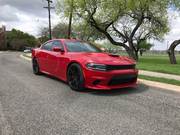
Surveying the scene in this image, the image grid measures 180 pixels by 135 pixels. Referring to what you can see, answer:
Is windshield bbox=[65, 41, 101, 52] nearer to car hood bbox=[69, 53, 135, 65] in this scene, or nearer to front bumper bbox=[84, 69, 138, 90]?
car hood bbox=[69, 53, 135, 65]

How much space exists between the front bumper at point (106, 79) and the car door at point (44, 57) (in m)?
2.81

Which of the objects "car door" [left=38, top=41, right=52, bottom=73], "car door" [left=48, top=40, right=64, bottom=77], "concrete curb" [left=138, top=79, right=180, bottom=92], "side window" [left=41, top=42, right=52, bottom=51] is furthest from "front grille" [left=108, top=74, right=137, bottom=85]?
"side window" [left=41, top=42, right=52, bottom=51]

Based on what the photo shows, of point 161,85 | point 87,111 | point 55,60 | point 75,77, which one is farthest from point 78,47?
point 87,111

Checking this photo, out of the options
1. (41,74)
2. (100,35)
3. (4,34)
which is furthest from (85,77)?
(4,34)

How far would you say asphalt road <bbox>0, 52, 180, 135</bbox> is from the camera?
14.9 ft

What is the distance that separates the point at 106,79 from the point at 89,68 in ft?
1.73

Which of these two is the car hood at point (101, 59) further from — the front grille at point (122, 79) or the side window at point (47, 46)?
the side window at point (47, 46)

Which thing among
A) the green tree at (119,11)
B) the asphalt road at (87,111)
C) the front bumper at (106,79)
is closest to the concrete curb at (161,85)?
the asphalt road at (87,111)

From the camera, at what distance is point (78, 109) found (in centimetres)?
576

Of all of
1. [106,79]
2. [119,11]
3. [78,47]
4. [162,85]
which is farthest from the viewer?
[119,11]

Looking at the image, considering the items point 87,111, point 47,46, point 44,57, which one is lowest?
point 87,111

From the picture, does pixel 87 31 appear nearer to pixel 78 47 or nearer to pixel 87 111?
pixel 78 47

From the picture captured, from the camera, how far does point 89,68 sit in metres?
7.27

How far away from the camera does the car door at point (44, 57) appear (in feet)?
32.1
